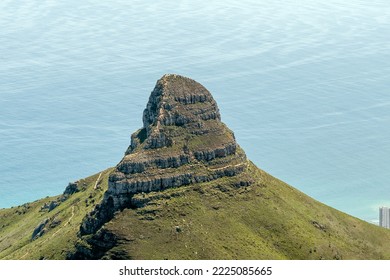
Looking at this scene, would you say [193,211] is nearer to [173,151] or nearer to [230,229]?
[230,229]

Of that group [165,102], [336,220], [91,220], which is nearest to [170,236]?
[91,220]

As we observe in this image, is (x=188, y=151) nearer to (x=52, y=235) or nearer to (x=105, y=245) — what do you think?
(x=105, y=245)

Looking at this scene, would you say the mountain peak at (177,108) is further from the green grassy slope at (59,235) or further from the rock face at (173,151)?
the green grassy slope at (59,235)

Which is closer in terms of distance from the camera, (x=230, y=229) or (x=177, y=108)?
(x=230, y=229)

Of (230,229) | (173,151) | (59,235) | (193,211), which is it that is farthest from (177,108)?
(59,235)

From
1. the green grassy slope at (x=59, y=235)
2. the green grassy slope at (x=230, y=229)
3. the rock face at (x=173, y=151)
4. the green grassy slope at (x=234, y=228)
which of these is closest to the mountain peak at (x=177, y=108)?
the rock face at (x=173, y=151)

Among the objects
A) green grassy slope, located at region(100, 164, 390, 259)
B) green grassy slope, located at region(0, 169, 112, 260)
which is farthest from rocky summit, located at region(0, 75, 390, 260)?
green grassy slope, located at region(0, 169, 112, 260)

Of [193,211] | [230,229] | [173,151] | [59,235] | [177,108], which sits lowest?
[59,235]
